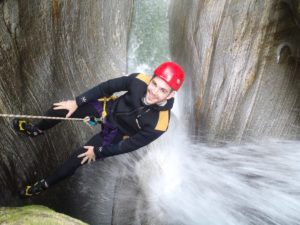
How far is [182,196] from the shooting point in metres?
6.22

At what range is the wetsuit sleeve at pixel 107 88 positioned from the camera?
4.08 meters

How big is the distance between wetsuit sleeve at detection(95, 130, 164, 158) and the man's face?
396 millimetres

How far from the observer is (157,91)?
3693 mm

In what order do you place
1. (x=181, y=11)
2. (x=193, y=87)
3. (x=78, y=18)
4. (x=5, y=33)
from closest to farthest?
1. (x=5, y=33)
2. (x=78, y=18)
3. (x=193, y=87)
4. (x=181, y=11)

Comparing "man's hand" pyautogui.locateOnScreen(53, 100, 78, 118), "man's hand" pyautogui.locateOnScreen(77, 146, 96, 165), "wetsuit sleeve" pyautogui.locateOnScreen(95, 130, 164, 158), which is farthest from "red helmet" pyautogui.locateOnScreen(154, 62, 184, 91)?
"man's hand" pyautogui.locateOnScreen(77, 146, 96, 165)

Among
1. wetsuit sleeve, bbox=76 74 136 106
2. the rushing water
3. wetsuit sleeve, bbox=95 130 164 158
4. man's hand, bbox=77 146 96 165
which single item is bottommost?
the rushing water

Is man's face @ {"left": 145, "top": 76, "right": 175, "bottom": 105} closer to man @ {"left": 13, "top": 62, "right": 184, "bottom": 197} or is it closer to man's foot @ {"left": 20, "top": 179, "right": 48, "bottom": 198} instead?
man @ {"left": 13, "top": 62, "right": 184, "bottom": 197}

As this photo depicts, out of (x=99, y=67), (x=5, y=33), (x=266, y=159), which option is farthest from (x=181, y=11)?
(x=5, y=33)

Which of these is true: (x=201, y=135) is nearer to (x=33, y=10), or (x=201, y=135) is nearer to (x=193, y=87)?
(x=193, y=87)

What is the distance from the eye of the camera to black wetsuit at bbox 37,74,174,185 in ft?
13.0

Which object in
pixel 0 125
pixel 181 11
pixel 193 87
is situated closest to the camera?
pixel 0 125

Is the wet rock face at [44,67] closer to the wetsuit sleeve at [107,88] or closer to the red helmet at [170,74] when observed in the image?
the wetsuit sleeve at [107,88]

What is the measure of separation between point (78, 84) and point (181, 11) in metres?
3.27

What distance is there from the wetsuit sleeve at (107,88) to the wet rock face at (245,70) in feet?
7.92
